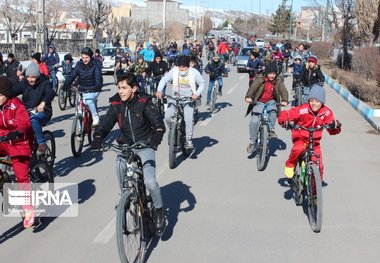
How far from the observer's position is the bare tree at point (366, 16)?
31.9m

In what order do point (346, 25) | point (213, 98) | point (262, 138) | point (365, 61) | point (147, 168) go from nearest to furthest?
point (147, 168) → point (262, 138) → point (213, 98) → point (365, 61) → point (346, 25)

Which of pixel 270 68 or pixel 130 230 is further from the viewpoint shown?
pixel 270 68

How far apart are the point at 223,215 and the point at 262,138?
2529 mm

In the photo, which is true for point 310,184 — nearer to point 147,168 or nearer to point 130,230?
point 147,168

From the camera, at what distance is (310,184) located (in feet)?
20.5

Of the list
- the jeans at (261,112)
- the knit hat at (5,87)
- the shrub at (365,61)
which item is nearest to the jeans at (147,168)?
the knit hat at (5,87)

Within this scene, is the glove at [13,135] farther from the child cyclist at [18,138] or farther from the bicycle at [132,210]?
the bicycle at [132,210]

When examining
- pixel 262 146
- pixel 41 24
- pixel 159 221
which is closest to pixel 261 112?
pixel 262 146

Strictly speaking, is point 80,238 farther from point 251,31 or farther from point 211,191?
point 251,31

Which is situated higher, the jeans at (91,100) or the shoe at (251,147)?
the jeans at (91,100)

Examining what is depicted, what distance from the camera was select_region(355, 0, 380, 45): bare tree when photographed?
31.9 m

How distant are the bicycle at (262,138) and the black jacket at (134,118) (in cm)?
375

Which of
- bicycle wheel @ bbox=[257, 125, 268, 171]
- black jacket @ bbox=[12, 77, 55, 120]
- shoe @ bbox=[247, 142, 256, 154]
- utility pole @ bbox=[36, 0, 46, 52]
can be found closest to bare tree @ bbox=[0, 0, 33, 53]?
utility pole @ bbox=[36, 0, 46, 52]

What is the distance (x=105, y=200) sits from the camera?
7117 millimetres
